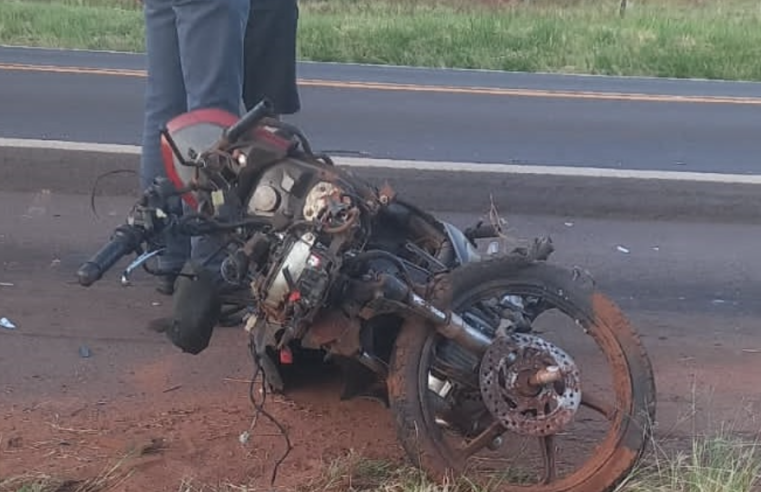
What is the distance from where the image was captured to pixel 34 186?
7.01 m

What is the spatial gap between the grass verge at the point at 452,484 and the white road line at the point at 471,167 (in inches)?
139

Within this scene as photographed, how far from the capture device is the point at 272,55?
5336 millimetres

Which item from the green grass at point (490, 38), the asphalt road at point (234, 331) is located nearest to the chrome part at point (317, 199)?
the asphalt road at point (234, 331)

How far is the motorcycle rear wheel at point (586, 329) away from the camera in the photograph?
3.41 metres

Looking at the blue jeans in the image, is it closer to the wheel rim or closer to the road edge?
the wheel rim

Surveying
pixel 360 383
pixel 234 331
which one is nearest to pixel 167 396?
pixel 234 331

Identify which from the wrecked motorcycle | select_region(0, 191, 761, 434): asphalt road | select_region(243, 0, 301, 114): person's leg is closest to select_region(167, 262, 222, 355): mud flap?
the wrecked motorcycle

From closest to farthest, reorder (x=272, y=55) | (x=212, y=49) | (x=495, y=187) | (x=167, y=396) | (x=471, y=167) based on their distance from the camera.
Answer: (x=167, y=396) → (x=212, y=49) → (x=272, y=55) → (x=495, y=187) → (x=471, y=167)

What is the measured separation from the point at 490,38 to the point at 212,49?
12.1m

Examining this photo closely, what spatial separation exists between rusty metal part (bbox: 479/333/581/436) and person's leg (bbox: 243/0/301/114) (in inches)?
86.3

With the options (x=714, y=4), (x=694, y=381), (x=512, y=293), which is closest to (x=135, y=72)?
(x=694, y=381)

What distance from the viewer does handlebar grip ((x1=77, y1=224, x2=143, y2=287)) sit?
126 inches

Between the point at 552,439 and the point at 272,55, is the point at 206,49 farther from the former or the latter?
the point at 552,439

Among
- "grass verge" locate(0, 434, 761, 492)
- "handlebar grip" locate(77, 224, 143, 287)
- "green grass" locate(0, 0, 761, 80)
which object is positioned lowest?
"green grass" locate(0, 0, 761, 80)
